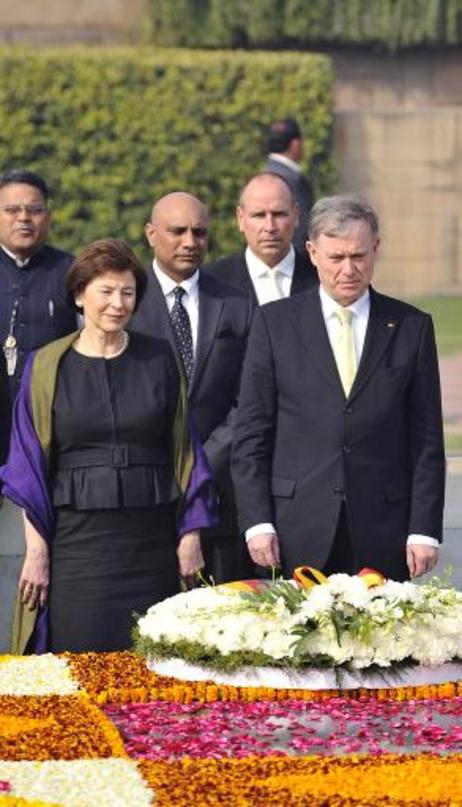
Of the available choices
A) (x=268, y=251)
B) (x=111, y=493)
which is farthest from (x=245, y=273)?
(x=111, y=493)

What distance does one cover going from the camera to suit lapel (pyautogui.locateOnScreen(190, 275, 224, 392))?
7832mm

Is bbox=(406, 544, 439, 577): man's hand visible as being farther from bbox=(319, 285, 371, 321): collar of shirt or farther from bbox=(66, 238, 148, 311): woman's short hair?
bbox=(66, 238, 148, 311): woman's short hair

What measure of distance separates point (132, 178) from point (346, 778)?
43.7ft

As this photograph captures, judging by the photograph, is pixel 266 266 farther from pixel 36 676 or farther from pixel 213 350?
pixel 36 676

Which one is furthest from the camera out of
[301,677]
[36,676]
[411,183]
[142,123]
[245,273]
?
[411,183]

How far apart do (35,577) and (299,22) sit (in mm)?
Answer: 13520

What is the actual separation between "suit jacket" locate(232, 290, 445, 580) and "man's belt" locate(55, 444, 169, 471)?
1.00 ft

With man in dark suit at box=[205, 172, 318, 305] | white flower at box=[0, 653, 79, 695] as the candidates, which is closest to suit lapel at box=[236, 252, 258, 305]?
man in dark suit at box=[205, 172, 318, 305]

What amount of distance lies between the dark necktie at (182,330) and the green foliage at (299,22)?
1210 centimetres

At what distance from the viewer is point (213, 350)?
786 centimetres

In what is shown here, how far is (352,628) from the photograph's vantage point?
Answer: 6027mm

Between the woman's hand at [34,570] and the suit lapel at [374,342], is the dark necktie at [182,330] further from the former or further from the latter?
the woman's hand at [34,570]

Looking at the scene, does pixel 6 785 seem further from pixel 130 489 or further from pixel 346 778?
pixel 130 489

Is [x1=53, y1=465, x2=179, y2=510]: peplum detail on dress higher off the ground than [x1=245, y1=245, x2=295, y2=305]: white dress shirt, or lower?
lower
